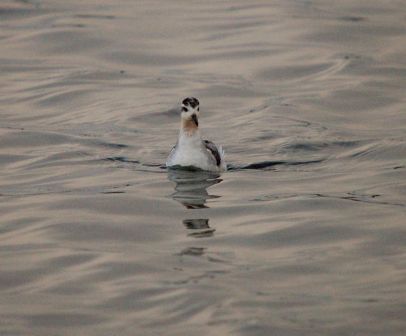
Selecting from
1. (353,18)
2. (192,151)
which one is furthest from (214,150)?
(353,18)

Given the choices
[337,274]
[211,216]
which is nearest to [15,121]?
[211,216]

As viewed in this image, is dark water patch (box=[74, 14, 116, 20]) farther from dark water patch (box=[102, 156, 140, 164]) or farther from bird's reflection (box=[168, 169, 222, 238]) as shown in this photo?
bird's reflection (box=[168, 169, 222, 238])

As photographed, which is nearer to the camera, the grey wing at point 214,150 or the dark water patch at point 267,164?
the grey wing at point 214,150

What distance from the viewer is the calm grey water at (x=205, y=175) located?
12430mm

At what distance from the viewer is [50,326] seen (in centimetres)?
1186

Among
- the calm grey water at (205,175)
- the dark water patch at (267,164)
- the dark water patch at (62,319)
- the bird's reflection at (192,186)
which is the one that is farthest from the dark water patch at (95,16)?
the dark water patch at (62,319)

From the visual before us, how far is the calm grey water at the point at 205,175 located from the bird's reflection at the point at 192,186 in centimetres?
6

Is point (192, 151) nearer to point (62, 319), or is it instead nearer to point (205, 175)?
point (205, 175)

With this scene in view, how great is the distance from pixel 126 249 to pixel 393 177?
17.0 ft

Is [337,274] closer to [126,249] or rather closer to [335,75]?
[126,249]

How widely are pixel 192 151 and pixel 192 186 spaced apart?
836 mm

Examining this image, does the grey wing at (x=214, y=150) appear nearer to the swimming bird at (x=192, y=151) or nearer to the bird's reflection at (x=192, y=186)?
the swimming bird at (x=192, y=151)

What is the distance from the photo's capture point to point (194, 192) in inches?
693

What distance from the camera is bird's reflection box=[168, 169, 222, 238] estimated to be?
15406 millimetres
